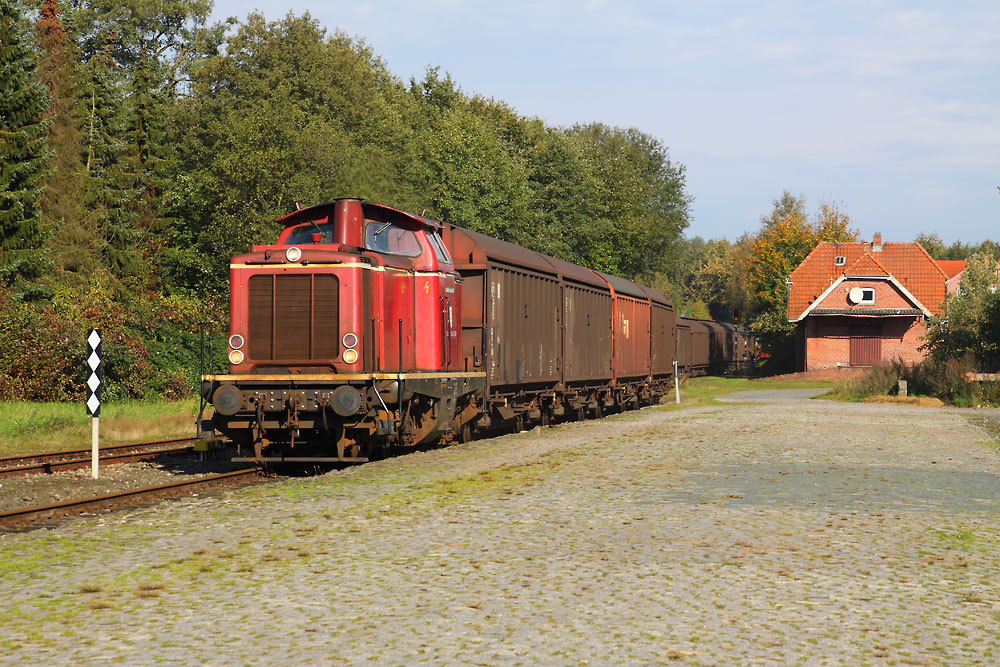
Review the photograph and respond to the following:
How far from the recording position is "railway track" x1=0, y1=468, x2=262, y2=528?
11.4 m

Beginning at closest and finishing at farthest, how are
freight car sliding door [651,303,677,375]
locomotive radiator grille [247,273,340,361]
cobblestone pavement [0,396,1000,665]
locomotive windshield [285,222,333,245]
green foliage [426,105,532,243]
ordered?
cobblestone pavement [0,396,1000,665], locomotive radiator grille [247,273,340,361], locomotive windshield [285,222,333,245], freight car sliding door [651,303,677,375], green foliage [426,105,532,243]

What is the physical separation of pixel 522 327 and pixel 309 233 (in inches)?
254

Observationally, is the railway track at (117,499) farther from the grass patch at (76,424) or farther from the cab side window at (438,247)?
the grass patch at (76,424)

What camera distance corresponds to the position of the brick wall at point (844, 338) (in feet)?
193

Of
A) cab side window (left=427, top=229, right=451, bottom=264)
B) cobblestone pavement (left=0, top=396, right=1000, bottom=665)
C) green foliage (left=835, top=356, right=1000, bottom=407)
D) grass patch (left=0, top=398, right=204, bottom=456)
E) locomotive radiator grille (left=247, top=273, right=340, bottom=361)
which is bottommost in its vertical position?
cobblestone pavement (left=0, top=396, right=1000, bottom=665)

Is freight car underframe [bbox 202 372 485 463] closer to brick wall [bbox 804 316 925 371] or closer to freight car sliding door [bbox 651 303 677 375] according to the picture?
freight car sliding door [bbox 651 303 677 375]

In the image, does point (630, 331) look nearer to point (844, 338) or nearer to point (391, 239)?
point (391, 239)

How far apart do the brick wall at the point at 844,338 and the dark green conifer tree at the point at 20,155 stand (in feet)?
138

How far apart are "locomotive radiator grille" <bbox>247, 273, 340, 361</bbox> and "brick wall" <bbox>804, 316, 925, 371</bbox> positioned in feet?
161

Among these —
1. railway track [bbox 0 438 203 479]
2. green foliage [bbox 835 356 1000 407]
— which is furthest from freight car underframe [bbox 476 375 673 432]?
green foliage [bbox 835 356 1000 407]

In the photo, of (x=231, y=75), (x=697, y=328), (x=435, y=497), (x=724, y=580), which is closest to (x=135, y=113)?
(x=231, y=75)

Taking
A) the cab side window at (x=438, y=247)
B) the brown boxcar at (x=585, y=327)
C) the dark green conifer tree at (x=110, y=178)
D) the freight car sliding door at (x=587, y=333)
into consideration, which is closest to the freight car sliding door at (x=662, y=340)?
the brown boxcar at (x=585, y=327)

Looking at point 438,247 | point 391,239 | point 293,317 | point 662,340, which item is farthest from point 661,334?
point 293,317

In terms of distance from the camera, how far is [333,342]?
1504cm
